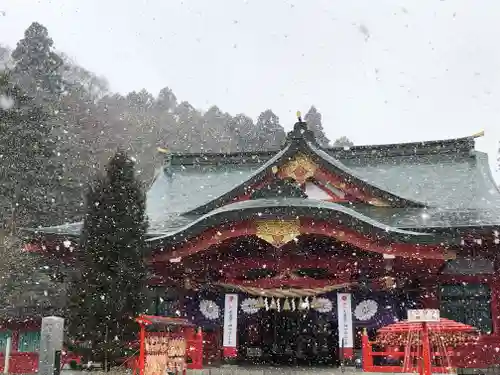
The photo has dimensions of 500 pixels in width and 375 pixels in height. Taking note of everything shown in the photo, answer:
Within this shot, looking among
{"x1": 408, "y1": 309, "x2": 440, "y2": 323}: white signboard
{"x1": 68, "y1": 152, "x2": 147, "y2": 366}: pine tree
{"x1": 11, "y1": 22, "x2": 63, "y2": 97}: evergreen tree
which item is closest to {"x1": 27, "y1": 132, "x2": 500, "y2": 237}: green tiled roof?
{"x1": 68, "y1": 152, "x2": 147, "y2": 366}: pine tree

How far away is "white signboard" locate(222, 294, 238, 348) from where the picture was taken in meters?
11.2

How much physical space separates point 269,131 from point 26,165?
29.9 metres

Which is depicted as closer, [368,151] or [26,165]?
[368,151]

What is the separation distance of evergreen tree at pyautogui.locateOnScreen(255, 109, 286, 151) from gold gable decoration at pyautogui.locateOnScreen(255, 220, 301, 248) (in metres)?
41.4

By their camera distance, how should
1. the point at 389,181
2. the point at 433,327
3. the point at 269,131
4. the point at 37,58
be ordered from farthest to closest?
the point at 269,131, the point at 37,58, the point at 389,181, the point at 433,327

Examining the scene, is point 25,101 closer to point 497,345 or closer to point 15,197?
point 15,197

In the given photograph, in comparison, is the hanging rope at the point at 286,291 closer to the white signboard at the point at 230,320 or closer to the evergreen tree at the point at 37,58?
the white signboard at the point at 230,320

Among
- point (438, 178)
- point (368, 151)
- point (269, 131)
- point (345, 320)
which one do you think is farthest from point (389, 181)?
point (269, 131)

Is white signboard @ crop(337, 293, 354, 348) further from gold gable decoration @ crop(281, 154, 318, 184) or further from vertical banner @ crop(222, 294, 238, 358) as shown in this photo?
gold gable decoration @ crop(281, 154, 318, 184)

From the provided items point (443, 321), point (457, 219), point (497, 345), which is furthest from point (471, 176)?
point (443, 321)

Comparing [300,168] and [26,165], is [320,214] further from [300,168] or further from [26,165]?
[26,165]

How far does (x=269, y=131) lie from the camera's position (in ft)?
180

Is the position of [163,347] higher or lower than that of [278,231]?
lower

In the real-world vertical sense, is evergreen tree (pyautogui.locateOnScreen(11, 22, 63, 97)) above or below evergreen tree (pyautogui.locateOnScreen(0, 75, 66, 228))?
above
